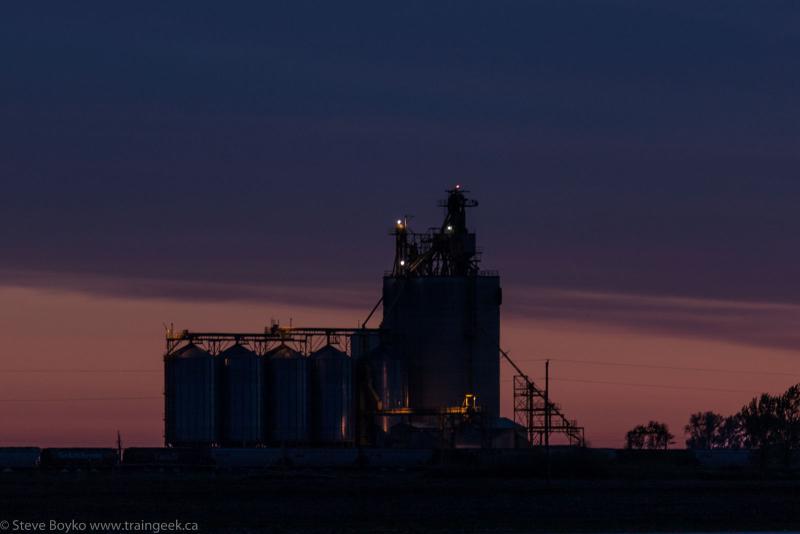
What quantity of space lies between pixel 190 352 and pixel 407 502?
185 feet

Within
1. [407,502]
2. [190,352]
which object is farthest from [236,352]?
[407,502]

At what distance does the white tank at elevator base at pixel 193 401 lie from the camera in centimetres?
12394

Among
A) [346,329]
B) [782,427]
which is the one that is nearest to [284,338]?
[346,329]

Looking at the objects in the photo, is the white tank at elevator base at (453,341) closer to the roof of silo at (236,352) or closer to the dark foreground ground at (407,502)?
the roof of silo at (236,352)

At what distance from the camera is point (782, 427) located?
154 m

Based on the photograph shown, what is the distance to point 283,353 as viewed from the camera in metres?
126

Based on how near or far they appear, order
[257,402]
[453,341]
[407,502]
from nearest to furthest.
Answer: [407,502], [257,402], [453,341]

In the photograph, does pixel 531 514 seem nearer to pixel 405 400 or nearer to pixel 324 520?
pixel 324 520

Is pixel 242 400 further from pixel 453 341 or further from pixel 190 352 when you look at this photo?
pixel 453 341

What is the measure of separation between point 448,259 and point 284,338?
1474 cm

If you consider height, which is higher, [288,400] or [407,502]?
[288,400]

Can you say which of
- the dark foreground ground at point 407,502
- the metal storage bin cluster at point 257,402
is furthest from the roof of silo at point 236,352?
the dark foreground ground at point 407,502

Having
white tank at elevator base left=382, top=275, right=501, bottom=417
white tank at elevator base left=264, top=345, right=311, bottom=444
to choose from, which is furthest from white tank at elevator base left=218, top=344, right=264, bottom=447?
white tank at elevator base left=382, top=275, right=501, bottom=417

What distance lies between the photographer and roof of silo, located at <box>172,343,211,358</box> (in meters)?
125
